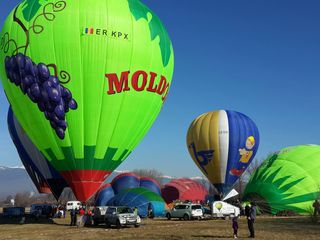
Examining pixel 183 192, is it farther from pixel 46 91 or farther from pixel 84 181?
pixel 46 91

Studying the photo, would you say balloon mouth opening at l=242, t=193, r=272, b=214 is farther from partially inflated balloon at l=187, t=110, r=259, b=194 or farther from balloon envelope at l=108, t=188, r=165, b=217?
balloon envelope at l=108, t=188, r=165, b=217

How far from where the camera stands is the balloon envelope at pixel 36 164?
136 feet

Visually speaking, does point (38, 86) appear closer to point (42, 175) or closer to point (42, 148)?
point (42, 148)

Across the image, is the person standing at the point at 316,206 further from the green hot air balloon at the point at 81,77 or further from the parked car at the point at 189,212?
the green hot air balloon at the point at 81,77

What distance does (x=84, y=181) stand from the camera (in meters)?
30.4

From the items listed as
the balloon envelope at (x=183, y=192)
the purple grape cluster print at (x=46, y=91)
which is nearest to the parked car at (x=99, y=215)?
the purple grape cluster print at (x=46, y=91)

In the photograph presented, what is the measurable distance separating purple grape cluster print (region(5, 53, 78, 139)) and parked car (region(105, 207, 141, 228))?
269 inches

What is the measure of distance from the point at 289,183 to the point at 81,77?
22829 millimetres

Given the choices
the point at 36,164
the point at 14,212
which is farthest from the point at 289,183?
the point at 14,212

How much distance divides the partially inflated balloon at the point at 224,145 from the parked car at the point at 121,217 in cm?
1832

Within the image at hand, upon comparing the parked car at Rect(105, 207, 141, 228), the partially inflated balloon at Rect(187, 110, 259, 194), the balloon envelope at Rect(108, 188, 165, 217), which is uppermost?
the partially inflated balloon at Rect(187, 110, 259, 194)

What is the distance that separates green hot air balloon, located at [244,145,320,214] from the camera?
41938mm

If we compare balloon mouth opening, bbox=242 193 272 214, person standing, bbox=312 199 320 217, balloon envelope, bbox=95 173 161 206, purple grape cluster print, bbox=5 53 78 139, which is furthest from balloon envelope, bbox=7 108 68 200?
person standing, bbox=312 199 320 217

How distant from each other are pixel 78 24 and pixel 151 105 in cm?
752
